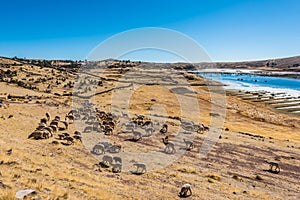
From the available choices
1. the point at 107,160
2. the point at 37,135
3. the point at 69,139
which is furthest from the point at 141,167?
the point at 37,135

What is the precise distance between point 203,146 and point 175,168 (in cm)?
1286

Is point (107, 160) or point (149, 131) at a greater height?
point (107, 160)

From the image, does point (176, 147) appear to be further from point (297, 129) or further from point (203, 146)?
point (297, 129)

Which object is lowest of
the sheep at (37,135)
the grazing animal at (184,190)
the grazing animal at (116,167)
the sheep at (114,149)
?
the grazing animal at (184,190)

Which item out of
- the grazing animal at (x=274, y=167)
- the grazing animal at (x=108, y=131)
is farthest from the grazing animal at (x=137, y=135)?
the grazing animal at (x=274, y=167)

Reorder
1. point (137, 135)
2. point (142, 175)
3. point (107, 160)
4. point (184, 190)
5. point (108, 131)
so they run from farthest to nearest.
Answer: point (108, 131)
point (137, 135)
point (107, 160)
point (142, 175)
point (184, 190)

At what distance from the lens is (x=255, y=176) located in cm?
3097

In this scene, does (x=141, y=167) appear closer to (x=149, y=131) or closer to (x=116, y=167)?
(x=116, y=167)

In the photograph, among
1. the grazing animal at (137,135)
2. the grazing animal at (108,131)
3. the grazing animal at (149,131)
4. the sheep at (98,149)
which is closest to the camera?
the sheep at (98,149)

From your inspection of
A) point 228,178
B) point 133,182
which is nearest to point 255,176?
point 228,178

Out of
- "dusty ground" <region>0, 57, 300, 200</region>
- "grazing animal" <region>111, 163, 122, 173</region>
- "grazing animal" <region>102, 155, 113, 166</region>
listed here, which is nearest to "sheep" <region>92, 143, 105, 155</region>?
"dusty ground" <region>0, 57, 300, 200</region>

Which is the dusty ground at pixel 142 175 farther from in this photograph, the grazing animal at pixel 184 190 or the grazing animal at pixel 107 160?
the grazing animal at pixel 107 160

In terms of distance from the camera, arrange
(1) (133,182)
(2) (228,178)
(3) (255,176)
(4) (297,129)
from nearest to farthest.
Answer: (1) (133,182) < (2) (228,178) < (3) (255,176) < (4) (297,129)

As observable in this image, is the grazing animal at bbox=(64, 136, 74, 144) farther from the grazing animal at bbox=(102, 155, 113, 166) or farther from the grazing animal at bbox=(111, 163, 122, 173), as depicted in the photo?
the grazing animal at bbox=(111, 163, 122, 173)
